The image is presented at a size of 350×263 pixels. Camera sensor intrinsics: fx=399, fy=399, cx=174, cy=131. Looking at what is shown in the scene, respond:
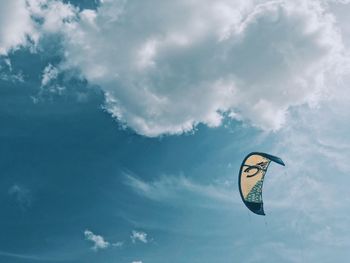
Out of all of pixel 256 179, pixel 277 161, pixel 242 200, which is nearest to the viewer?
pixel 277 161

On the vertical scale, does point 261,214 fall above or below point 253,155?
below

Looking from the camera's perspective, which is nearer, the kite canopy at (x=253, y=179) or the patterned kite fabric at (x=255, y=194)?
the kite canopy at (x=253, y=179)

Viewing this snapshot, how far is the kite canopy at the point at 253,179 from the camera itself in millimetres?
43719

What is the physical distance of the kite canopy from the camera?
43719 mm

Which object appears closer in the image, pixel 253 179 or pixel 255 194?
pixel 255 194

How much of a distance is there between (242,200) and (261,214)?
9.08 ft

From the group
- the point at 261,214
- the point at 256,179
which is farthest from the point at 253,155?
the point at 261,214

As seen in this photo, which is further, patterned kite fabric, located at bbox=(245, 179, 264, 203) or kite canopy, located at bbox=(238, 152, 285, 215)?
patterned kite fabric, located at bbox=(245, 179, 264, 203)

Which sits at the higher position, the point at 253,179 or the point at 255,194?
the point at 253,179

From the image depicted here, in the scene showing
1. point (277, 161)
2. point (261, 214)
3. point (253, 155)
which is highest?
point (253, 155)

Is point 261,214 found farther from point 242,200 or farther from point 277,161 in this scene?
point 277,161

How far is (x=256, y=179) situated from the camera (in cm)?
4666

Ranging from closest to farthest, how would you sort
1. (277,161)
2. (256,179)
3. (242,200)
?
(277,161) < (242,200) < (256,179)

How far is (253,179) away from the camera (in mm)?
46406
